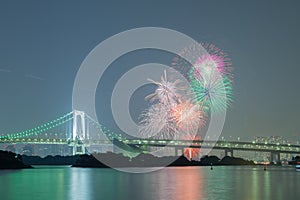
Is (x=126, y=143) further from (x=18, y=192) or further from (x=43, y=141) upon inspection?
(x=18, y=192)

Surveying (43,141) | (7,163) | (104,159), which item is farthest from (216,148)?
(7,163)

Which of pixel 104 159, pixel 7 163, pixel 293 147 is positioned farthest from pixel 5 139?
pixel 293 147

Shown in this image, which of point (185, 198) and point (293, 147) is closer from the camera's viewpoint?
point (185, 198)

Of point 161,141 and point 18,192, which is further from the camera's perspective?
point 161,141

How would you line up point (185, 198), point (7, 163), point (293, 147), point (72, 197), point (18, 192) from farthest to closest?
point (293, 147) → point (7, 163) → point (18, 192) → point (72, 197) → point (185, 198)

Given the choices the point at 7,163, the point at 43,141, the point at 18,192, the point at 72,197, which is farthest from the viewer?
the point at 43,141

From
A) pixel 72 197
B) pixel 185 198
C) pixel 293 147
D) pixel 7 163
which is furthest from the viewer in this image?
pixel 293 147

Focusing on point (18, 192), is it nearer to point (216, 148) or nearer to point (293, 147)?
point (216, 148)

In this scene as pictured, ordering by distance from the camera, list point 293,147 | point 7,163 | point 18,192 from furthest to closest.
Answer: point 293,147 → point 7,163 → point 18,192
